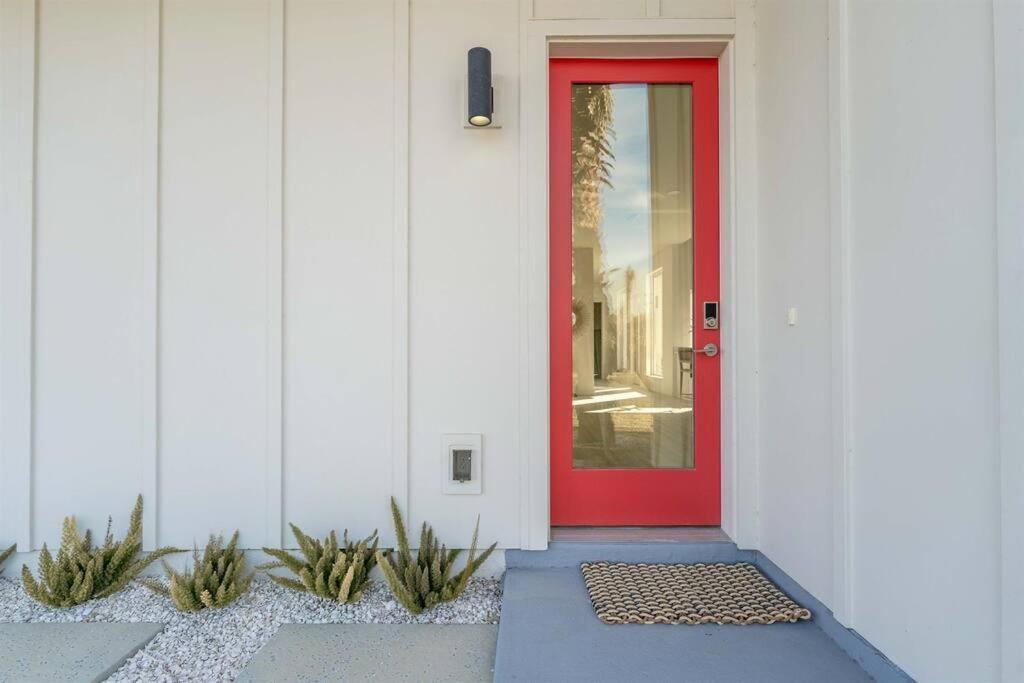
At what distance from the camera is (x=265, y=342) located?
244cm

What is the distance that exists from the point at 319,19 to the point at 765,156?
215cm

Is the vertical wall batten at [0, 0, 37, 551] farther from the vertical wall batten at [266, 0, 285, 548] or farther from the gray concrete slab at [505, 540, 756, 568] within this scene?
the gray concrete slab at [505, 540, 756, 568]

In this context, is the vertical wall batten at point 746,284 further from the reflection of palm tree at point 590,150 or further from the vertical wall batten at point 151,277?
the vertical wall batten at point 151,277

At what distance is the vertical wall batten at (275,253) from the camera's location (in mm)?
2418

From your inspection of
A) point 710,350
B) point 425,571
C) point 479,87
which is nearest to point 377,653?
point 425,571

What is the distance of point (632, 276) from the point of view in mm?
2600

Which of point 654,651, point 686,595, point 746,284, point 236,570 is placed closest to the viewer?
point 654,651

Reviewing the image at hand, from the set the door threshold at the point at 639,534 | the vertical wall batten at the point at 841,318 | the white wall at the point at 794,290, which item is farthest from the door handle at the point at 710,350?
the door threshold at the point at 639,534

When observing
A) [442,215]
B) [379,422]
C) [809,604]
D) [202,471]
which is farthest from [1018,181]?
[202,471]

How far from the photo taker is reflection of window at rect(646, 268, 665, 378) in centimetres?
259

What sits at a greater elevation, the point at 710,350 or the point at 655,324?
the point at 655,324

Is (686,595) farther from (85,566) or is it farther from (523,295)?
(85,566)

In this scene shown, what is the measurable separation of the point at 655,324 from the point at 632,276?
265 millimetres

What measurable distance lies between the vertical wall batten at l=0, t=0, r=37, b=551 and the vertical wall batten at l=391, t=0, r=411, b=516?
1681mm
